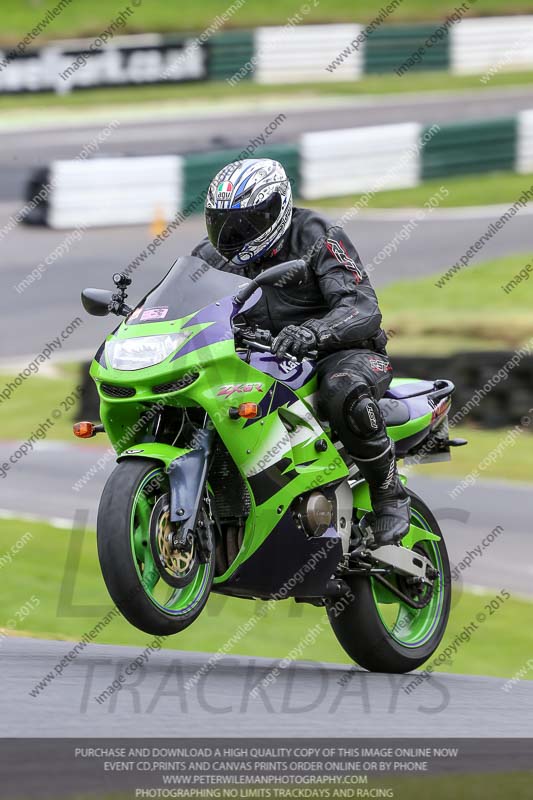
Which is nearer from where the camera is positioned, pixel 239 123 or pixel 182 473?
pixel 182 473

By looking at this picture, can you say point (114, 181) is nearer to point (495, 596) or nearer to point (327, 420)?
point (495, 596)

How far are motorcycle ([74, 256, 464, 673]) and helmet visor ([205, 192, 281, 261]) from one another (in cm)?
20

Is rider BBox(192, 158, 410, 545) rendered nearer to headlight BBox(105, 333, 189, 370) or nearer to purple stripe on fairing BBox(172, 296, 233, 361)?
purple stripe on fairing BBox(172, 296, 233, 361)

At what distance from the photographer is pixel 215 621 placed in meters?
8.46

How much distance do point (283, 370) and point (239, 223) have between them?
61 cm

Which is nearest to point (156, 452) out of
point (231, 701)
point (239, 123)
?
point (231, 701)

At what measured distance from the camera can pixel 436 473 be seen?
12977mm

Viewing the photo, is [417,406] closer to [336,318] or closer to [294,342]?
[336,318]

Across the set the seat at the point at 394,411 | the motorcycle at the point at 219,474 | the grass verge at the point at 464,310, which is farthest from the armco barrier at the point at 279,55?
the motorcycle at the point at 219,474

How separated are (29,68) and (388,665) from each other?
2639 centimetres

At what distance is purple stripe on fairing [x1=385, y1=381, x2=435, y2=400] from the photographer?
21.3ft

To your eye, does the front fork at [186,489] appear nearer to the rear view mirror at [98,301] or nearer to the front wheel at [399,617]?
the rear view mirror at [98,301]

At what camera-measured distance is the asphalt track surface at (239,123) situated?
2573 centimetres
